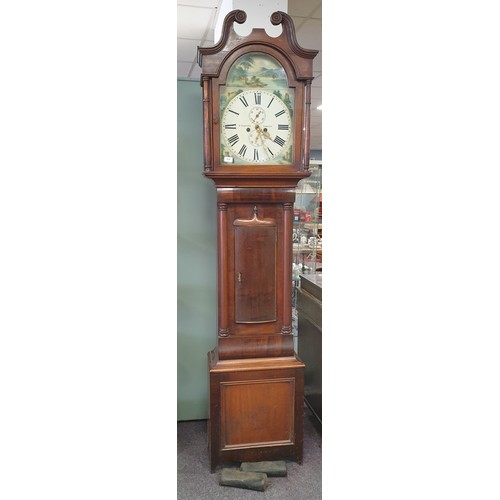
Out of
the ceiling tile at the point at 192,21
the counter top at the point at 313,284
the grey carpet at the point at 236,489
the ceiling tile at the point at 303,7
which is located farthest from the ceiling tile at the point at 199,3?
the grey carpet at the point at 236,489

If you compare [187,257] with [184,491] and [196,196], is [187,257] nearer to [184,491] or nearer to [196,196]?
[196,196]

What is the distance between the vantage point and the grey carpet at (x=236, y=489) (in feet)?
6.05

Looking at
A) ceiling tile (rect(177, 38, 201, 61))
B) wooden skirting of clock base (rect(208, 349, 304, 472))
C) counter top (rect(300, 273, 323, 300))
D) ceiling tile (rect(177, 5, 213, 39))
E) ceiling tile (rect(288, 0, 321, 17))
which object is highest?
ceiling tile (rect(288, 0, 321, 17))

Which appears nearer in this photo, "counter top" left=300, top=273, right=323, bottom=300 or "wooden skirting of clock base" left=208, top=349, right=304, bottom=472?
"wooden skirting of clock base" left=208, top=349, right=304, bottom=472

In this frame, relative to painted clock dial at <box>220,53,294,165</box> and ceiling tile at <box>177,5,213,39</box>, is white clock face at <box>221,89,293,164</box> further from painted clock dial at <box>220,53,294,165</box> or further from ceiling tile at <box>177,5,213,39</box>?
ceiling tile at <box>177,5,213,39</box>

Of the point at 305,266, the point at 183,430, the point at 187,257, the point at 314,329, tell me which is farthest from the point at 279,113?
the point at 305,266

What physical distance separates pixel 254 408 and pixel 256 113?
124cm

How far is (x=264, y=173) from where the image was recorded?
1.86 metres

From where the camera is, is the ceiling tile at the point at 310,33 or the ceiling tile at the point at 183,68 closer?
the ceiling tile at the point at 310,33

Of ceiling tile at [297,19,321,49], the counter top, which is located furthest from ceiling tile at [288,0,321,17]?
the counter top

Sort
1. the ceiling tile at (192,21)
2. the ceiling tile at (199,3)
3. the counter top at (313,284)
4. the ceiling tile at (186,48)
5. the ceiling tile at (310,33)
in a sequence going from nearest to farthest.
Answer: the ceiling tile at (199,3) → the ceiling tile at (192,21) → the counter top at (313,284) → the ceiling tile at (310,33) → the ceiling tile at (186,48)

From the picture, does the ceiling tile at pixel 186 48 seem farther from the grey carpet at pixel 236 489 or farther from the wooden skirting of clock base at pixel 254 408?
the grey carpet at pixel 236 489

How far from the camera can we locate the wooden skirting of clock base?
1.94m
